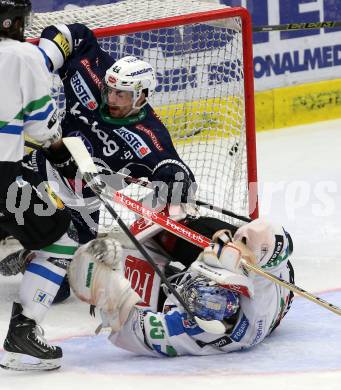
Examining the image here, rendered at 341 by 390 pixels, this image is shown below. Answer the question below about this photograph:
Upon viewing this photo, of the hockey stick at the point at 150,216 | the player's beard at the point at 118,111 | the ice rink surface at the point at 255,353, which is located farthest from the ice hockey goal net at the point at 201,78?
A: the hockey stick at the point at 150,216

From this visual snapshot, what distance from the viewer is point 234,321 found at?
3977 mm

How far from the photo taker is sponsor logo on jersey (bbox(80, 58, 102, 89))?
4.92 metres

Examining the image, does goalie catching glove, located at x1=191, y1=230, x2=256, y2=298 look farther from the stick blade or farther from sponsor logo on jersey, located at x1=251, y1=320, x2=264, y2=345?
the stick blade

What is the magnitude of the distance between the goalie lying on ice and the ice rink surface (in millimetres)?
64

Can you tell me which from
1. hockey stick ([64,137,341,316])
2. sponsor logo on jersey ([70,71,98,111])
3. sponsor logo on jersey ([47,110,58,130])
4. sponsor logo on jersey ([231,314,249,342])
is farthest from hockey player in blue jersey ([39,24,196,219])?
sponsor logo on jersey ([47,110,58,130])

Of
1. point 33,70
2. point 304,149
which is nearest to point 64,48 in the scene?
point 33,70

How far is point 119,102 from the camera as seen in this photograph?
472 centimetres

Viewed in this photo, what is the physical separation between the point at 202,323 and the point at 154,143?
108 cm

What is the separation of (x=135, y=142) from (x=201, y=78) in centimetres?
112

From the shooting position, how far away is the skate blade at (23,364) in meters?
3.80

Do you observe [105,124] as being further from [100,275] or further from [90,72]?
[100,275]

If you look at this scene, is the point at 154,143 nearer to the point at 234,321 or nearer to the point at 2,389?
the point at 234,321

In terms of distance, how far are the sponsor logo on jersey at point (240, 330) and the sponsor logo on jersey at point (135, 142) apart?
3.27 ft

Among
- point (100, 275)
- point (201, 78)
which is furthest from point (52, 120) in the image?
point (201, 78)
